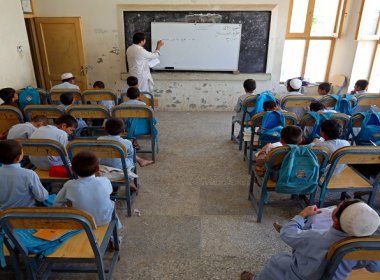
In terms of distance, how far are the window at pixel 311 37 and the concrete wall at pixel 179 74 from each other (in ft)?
0.74

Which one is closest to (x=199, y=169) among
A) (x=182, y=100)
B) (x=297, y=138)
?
(x=297, y=138)

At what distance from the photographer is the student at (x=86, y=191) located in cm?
194

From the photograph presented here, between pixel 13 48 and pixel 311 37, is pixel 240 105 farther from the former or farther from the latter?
pixel 13 48

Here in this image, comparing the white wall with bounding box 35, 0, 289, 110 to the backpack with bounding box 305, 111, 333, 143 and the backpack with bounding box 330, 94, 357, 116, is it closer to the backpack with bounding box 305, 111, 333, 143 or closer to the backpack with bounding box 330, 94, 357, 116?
the backpack with bounding box 330, 94, 357, 116

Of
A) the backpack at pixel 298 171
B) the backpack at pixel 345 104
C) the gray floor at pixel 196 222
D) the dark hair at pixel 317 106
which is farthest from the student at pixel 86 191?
the backpack at pixel 345 104

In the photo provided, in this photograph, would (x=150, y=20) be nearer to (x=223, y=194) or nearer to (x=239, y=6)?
(x=239, y=6)

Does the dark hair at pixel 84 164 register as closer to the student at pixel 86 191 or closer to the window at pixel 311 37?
the student at pixel 86 191

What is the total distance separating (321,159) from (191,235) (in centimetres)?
127

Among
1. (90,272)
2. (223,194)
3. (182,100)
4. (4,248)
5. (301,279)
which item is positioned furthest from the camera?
(182,100)

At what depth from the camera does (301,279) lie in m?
1.56

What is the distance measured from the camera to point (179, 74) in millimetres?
5984

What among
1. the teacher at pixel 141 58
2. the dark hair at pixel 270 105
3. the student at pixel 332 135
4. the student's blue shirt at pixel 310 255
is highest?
the teacher at pixel 141 58

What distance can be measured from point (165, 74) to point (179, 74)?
28 cm

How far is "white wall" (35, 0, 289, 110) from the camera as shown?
5582 mm
